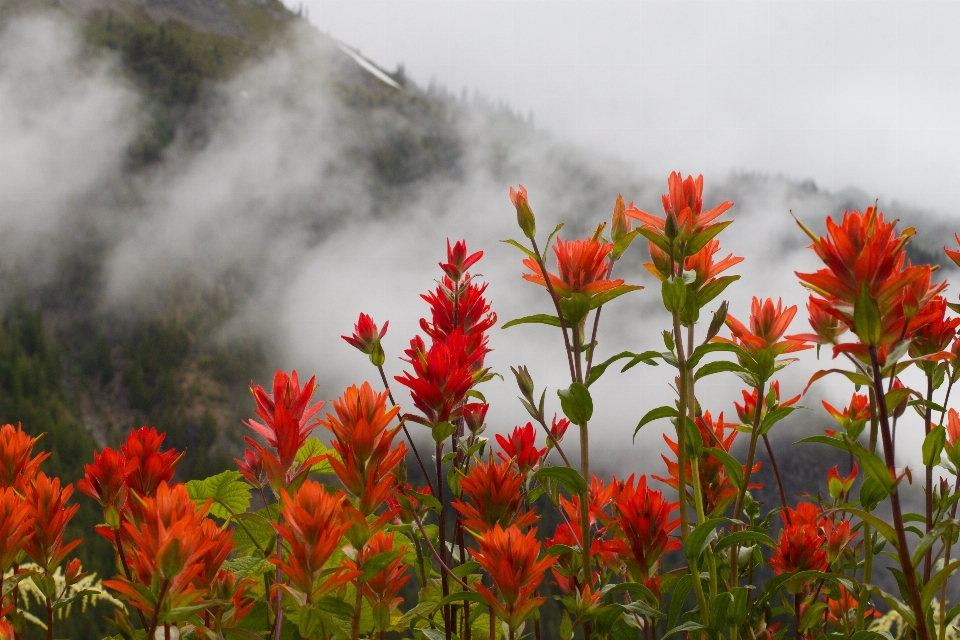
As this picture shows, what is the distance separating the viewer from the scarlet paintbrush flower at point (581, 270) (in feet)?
3.34

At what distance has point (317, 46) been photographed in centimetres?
13050

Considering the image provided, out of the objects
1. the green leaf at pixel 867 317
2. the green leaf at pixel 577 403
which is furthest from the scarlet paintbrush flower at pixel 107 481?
the green leaf at pixel 867 317

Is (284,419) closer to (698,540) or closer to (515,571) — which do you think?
(515,571)

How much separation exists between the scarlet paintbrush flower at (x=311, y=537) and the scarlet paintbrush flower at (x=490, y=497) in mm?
282

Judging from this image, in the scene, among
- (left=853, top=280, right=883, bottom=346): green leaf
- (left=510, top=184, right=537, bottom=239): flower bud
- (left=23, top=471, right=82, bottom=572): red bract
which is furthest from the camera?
(left=510, top=184, right=537, bottom=239): flower bud

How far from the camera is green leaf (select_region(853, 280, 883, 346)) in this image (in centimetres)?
70

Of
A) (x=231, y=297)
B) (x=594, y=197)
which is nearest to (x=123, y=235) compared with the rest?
(x=231, y=297)

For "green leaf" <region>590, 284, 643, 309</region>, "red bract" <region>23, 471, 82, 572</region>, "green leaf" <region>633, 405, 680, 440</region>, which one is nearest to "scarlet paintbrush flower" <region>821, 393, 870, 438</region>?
"green leaf" <region>633, 405, 680, 440</region>

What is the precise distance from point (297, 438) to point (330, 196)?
129239 millimetres

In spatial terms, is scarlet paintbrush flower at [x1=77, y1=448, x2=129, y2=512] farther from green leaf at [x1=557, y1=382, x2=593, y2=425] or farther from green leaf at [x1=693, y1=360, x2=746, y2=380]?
green leaf at [x1=693, y1=360, x2=746, y2=380]

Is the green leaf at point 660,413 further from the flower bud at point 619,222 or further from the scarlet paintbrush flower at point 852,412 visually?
the scarlet paintbrush flower at point 852,412

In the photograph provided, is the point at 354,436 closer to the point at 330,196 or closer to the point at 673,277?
the point at 673,277

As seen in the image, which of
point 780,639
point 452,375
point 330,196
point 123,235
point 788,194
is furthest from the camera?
point 788,194

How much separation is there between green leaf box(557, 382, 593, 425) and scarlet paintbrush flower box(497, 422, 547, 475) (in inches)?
14.7
